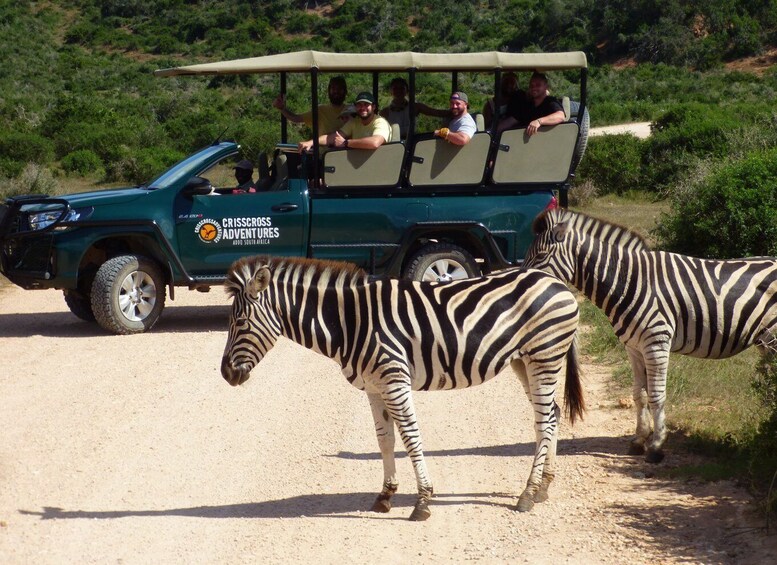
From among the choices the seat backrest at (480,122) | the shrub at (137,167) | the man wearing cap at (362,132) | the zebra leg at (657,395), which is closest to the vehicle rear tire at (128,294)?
the man wearing cap at (362,132)

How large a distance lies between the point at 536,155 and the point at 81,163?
1577 cm

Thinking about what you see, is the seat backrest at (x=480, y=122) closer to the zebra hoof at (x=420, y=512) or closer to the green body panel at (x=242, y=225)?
the green body panel at (x=242, y=225)

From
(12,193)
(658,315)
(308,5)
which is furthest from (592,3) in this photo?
(658,315)

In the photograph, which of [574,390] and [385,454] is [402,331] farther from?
[574,390]

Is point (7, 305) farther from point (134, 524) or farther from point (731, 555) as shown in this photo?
point (731, 555)

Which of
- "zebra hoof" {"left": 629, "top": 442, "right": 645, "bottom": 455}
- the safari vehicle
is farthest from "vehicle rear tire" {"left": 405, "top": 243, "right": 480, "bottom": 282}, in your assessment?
"zebra hoof" {"left": 629, "top": 442, "right": 645, "bottom": 455}

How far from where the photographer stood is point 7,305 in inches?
498

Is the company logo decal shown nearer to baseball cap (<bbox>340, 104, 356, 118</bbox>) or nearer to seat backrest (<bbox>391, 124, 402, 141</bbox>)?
baseball cap (<bbox>340, 104, 356, 118</bbox>)

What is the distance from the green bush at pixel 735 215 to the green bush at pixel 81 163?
50.1 feet

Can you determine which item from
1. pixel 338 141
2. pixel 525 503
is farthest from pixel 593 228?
pixel 338 141

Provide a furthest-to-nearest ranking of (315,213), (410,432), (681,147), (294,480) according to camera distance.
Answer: (681,147), (315,213), (294,480), (410,432)

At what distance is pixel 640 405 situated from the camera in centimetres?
713

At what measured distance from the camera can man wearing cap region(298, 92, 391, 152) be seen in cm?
1062

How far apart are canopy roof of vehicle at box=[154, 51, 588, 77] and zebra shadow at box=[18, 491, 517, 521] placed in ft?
17.1
